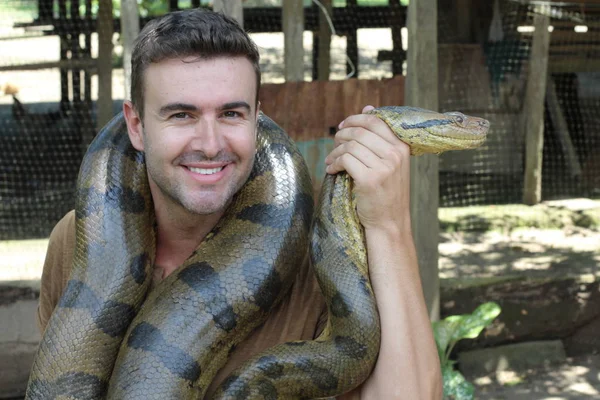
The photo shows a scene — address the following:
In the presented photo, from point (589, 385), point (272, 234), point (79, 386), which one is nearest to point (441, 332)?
point (589, 385)

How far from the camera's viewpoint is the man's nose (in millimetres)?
2465

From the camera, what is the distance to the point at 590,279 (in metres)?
6.45

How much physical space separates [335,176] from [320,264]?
30 centimetres

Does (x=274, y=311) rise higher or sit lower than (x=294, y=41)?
lower

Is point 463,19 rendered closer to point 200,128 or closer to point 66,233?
point 66,233

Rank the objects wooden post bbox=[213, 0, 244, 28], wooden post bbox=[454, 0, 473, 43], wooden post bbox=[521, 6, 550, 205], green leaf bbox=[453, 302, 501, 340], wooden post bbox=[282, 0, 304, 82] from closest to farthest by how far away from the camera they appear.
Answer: wooden post bbox=[213, 0, 244, 28] → wooden post bbox=[282, 0, 304, 82] → green leaf bbox=[453, 302, 501, 340] → wooden post bbox=[521, 6, 550, 205] → wooden post bbox=[454, 0, 473, 43]

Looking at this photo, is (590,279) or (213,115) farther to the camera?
(590,279)

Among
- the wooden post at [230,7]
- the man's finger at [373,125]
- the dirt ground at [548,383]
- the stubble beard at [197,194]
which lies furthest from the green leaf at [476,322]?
the stubble beard at [197,194]

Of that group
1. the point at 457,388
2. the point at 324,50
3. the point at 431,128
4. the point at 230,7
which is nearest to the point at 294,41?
the point at 230,7

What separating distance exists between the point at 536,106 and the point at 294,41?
3765 millimetres

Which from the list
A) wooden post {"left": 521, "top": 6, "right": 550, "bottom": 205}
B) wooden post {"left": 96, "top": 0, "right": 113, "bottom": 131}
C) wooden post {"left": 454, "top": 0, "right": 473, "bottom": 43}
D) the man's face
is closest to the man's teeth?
the man's face

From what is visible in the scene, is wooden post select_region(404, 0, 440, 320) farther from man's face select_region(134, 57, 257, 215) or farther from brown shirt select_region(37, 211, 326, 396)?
man's face select_region(134, 57, 257, 215)

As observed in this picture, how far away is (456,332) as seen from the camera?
17.5 ft

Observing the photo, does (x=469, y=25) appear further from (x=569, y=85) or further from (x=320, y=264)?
(x=320, y=264)
